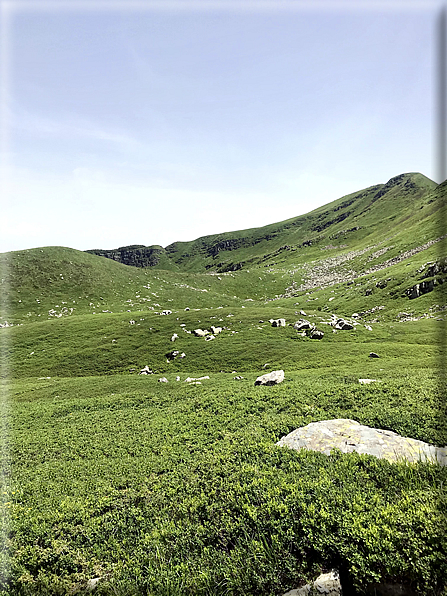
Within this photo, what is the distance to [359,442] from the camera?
39.6 ft

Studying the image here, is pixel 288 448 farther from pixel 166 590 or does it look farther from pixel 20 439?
pixel 20 439

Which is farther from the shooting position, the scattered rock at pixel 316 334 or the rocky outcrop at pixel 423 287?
the rocky outcrop at pixel 423 287

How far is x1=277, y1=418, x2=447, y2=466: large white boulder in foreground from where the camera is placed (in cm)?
1059

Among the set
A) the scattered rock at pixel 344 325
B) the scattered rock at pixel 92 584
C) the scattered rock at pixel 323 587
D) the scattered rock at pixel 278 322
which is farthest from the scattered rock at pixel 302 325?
the scattered rock at pixel 92 584

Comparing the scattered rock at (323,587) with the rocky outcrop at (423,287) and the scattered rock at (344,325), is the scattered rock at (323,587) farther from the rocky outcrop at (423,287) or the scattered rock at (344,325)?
the rocky outcrop at (423,287)

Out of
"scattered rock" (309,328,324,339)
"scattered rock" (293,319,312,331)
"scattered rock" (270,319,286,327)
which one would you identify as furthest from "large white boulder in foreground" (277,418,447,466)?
"scattered rock" (270,319,286,327)

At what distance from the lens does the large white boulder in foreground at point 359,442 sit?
1059cm

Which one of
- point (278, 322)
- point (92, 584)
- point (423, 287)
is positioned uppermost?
point (423, 287)

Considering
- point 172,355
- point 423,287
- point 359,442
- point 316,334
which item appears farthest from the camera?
point 423,287

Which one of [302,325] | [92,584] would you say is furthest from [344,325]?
[92,584]

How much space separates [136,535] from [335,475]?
792 cm

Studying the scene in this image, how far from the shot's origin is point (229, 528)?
30.1 feet

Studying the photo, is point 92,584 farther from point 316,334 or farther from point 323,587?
point 316,334

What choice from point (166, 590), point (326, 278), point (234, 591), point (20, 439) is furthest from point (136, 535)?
point (326, 278)
